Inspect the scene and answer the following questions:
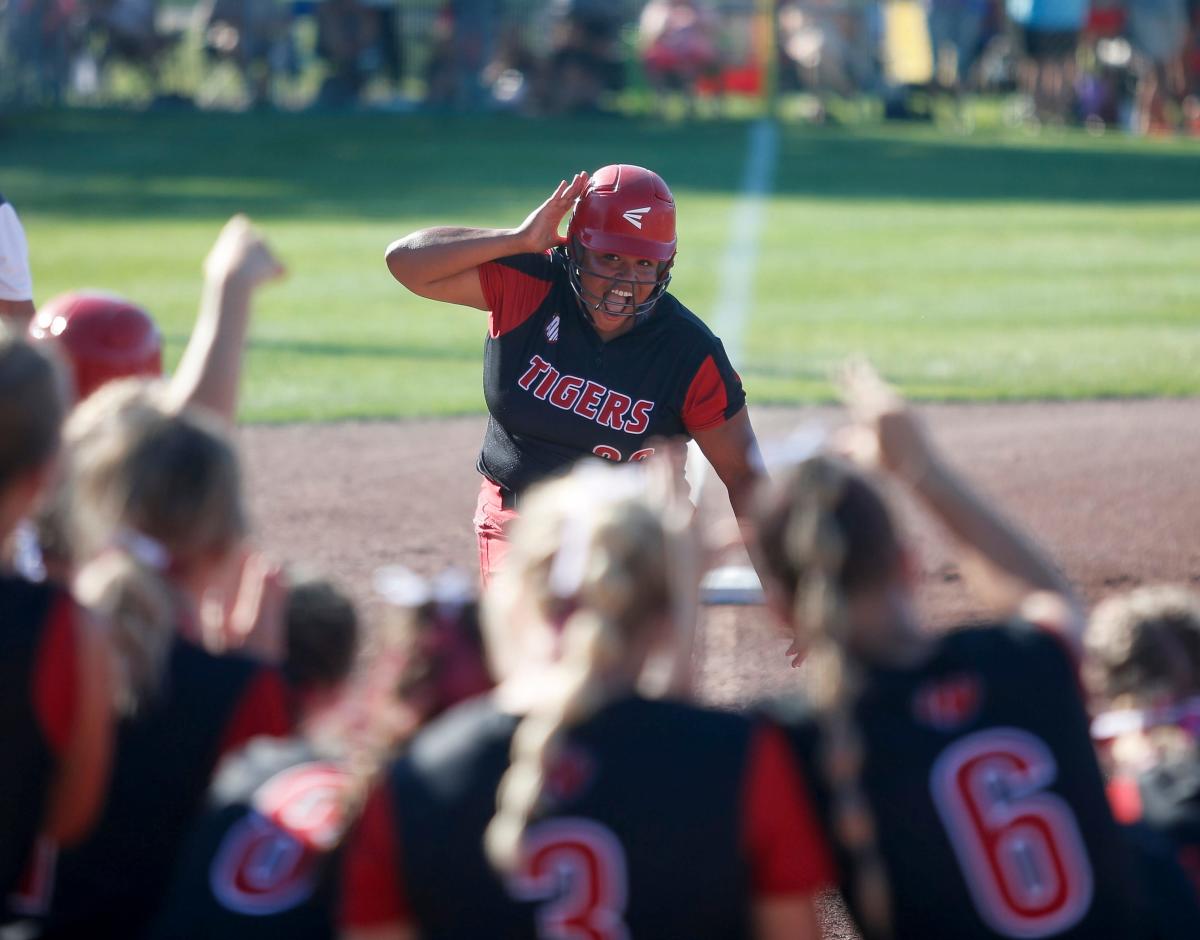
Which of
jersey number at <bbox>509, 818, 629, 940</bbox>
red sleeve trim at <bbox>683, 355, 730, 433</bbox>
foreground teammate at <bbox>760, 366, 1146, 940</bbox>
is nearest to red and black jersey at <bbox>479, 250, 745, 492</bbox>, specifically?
red sleeve trim at <bbox>683, 355, 730, 433</bbox>

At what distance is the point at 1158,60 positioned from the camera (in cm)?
2269

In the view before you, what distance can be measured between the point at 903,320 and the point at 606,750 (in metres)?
11.0

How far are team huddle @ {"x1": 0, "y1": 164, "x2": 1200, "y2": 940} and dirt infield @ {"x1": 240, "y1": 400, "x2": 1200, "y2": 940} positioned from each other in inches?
129

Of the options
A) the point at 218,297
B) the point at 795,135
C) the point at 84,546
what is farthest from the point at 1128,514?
the point at 795,135

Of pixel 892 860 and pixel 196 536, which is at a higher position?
pixel 196 536

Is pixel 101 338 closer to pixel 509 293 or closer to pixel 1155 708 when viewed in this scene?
pixel 509 293

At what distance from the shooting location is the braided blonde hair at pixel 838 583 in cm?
260

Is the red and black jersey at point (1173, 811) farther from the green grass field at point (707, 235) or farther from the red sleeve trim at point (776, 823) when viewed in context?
the green grass field at point (707, 235)

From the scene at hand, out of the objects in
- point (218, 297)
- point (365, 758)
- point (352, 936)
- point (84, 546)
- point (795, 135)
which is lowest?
point (352, 936)

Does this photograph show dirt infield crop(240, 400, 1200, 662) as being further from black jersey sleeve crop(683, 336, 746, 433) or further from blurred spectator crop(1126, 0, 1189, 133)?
blurred spectator crop(1126, 0, 1189, 133)

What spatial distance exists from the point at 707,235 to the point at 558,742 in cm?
1493

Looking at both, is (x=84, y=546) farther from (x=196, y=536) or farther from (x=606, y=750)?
(x=606, y=750)

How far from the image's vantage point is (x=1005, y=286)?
47.6 feet

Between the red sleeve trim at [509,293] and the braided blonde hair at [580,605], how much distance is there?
292cm
